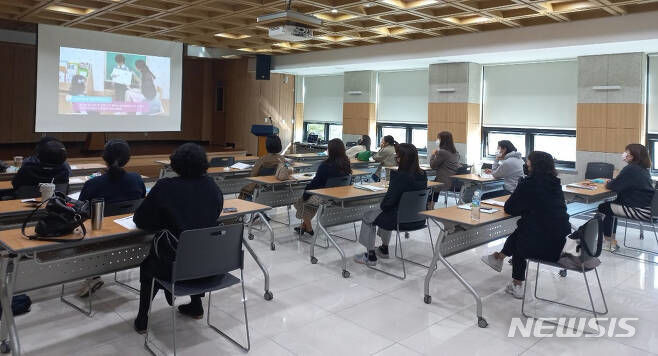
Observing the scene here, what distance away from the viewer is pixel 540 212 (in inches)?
142

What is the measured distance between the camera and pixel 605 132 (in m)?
7.56

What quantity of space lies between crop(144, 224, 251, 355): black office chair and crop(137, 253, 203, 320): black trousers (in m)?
0.05

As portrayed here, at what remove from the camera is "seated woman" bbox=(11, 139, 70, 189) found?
4.23 metres

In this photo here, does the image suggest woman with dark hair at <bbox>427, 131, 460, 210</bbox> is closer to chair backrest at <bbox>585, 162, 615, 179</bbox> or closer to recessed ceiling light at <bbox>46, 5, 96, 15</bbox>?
chair backrest at <bbox>585, 162, 615, 179</bbox>

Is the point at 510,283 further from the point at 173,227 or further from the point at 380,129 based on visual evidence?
the point at 380,129

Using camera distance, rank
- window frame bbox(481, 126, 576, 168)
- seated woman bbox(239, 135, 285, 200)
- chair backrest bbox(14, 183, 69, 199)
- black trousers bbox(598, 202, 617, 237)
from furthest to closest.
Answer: window frame bbox(481, 126, 576, 168)
seated woman bbox(239, 135, 285, 200)
black trousers bbox(598, 202, 617, 237)
chair backrest bbox(14, 183, 69, 199)

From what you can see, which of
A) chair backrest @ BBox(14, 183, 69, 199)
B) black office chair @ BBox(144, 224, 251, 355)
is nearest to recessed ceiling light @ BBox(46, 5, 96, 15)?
chair backrest @ BBox(14, 183, 69, 199)

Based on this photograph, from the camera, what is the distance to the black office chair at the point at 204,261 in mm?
2682

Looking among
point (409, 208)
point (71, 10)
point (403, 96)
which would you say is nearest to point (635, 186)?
point (409, 208)

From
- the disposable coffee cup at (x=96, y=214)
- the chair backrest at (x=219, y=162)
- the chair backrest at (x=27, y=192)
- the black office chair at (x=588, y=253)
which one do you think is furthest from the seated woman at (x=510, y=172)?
the chair backrest at (x=27, y=192)

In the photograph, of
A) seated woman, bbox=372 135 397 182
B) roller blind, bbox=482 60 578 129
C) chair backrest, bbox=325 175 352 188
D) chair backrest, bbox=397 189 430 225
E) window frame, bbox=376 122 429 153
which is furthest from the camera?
window frame, bbox=376 122 429 153

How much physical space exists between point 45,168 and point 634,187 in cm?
604

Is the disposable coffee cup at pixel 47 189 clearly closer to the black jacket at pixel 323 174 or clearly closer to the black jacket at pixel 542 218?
the black jacket at pixel 323 174

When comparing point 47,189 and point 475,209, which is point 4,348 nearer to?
point 47,189
